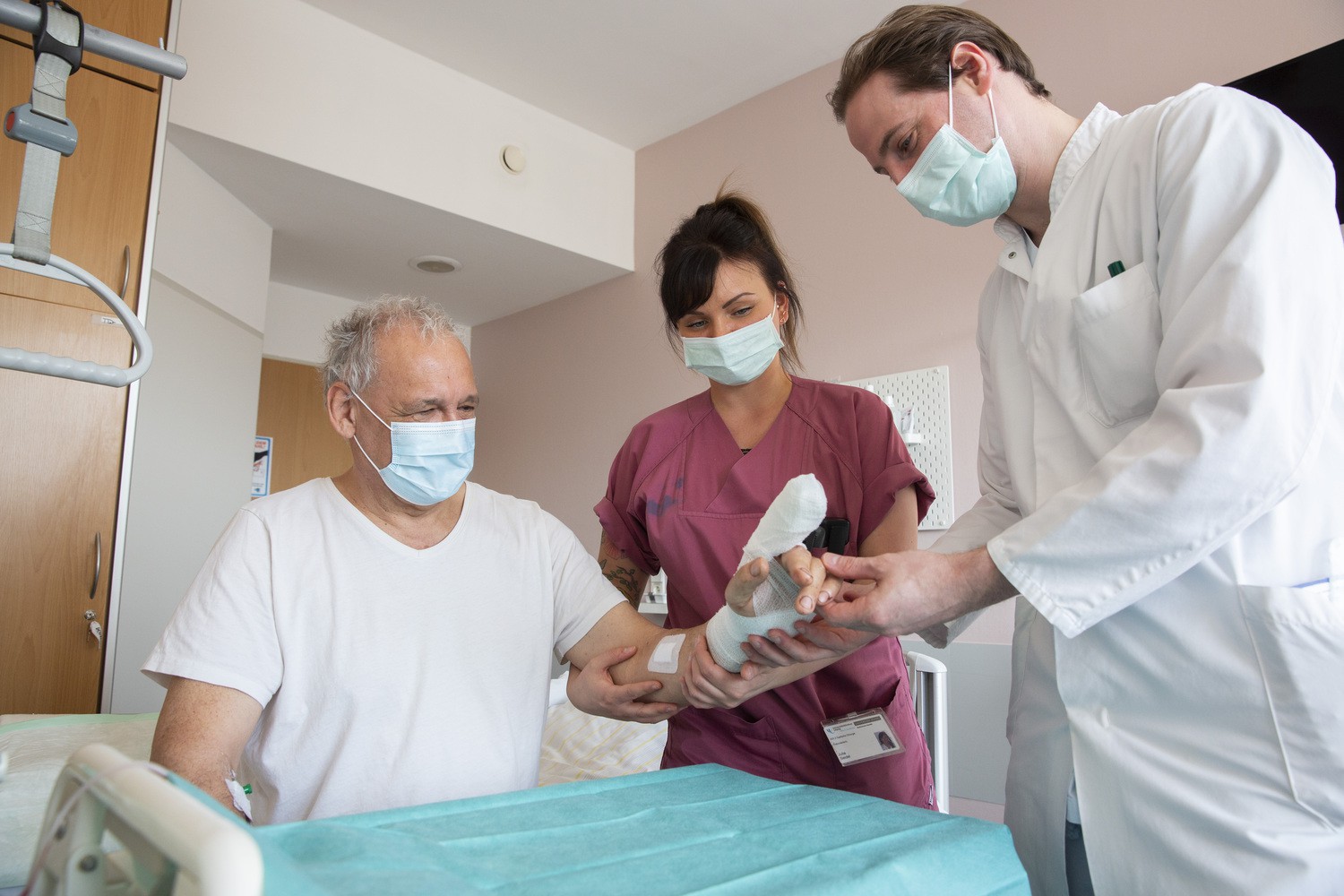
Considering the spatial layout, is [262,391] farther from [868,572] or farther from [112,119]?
[868,572]

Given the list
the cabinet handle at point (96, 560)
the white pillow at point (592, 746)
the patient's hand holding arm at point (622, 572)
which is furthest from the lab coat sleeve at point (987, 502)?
the cabinet handle at point (96, 560)

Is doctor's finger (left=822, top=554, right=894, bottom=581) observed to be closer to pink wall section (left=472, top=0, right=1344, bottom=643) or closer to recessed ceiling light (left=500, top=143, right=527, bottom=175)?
pink wall section (left=472, top=0, right=1344, bottom=643)

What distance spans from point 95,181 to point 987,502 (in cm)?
244

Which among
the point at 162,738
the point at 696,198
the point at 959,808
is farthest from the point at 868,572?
the point at 696,198

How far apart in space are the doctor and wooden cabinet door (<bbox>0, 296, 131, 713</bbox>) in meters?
2.18

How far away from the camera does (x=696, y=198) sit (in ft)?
13.2

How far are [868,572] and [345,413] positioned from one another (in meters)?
0.88

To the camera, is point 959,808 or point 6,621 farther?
point 959,808

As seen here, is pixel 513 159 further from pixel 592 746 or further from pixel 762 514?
pixel 762 514

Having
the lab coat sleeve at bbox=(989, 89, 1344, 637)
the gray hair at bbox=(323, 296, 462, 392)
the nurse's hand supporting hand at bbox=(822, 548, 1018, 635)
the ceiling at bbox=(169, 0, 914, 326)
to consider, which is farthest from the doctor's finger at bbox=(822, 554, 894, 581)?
the ceiling at bbox=(169, 0, 914, 326)

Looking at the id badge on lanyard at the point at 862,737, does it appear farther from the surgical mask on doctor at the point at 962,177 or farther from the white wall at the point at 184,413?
the white wall at the point at 184,413

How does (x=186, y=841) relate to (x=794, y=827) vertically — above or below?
above

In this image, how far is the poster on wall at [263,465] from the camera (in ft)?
14.4

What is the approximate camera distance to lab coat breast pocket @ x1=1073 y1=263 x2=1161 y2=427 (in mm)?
979
